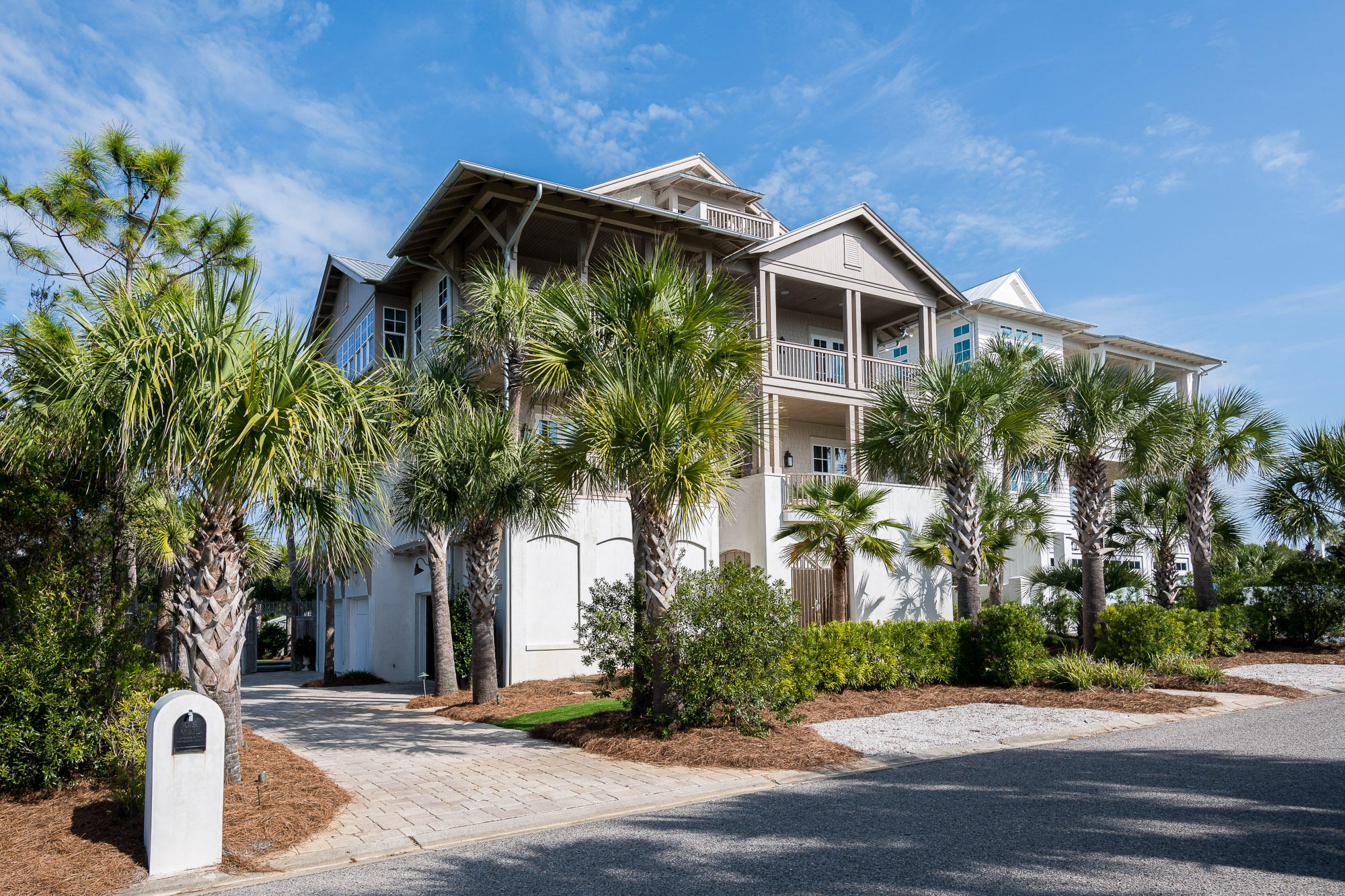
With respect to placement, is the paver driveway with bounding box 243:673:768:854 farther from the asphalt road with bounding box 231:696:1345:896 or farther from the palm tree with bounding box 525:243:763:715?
the palm tree with bounding box 525:243:763:715

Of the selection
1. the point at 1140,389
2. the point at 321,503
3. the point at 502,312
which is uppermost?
the point at 502,312

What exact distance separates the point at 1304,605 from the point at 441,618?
62.9 ft

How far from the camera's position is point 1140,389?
17.4 metres

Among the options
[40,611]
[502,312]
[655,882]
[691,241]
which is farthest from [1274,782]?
[691,241]

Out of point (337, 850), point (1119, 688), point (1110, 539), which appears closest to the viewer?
point (337, 850)

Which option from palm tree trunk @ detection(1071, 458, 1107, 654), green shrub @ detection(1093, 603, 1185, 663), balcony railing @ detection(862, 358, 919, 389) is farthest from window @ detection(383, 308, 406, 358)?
green shrub @ detection(1093, 603, 1185, 663)

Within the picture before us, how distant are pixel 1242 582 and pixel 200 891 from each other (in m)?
25.1

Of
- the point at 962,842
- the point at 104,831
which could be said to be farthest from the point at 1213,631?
the point at 104,831

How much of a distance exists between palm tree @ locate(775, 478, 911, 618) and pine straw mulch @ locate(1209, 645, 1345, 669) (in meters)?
6.93

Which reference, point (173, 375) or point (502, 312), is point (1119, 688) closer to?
point (502, 312)

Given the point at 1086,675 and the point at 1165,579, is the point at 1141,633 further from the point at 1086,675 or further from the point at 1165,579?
the point at 1165,579

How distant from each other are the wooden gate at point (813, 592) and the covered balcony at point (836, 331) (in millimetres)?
4761

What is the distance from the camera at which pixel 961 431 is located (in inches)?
608

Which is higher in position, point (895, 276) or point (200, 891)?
point (895, 276)
